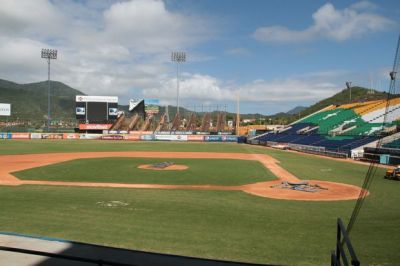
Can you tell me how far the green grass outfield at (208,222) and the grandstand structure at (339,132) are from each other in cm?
2452

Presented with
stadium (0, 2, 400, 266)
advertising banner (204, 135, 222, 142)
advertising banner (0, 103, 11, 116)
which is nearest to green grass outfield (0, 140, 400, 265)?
stadium (0, 2, 400, 266)

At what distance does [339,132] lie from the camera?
62844mm

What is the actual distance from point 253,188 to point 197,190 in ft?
11.8

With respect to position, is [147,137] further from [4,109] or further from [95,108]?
[4,109]

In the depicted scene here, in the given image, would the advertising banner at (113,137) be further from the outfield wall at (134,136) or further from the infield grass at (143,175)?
the infield grass at (143,175)

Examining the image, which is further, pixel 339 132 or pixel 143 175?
pixel 339 132

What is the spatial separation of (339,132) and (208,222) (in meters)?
53.1

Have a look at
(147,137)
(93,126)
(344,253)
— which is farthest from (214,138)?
(344,253)

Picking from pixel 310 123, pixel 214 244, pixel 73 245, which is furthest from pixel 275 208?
pixel 310 123

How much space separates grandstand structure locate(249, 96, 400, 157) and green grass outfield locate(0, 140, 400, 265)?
2452 centimetres

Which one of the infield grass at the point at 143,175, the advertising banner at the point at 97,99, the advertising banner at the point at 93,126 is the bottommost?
the infield grass at the point at 143,175

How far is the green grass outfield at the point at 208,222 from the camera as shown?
35.5 ft

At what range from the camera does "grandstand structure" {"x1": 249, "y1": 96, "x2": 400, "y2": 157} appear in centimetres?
5006

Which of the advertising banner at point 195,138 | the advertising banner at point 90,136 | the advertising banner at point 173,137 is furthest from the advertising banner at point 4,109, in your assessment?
the advertising banner at point 195,138
